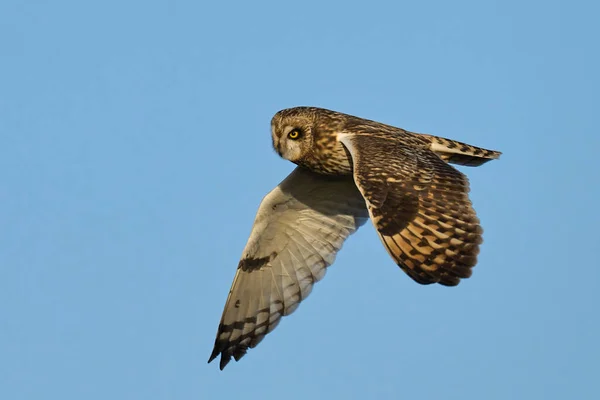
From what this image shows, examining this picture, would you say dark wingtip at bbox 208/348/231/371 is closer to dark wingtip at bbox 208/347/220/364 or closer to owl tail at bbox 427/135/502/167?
dark wingtip at bbox 208/347/220/364

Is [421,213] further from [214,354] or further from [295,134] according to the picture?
[214,354]

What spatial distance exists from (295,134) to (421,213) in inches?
76.7

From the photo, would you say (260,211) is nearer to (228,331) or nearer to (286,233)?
(286,233)

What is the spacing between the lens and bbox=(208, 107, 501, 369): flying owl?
28.9ft

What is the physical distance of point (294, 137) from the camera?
1052cm

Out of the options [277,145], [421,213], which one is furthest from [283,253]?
[421,213]

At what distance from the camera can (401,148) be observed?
982 cm

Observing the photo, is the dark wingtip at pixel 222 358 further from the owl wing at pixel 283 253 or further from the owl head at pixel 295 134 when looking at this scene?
the owl head at pixel 295 134

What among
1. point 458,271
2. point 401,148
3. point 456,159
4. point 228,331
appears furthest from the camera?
point 228,331

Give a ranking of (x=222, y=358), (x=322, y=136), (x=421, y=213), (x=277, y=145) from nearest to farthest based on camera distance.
A: (x=421, y=213), (x=322, y=136), (x=277, y=145), (x=222, y=358)

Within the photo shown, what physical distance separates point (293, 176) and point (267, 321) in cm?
146

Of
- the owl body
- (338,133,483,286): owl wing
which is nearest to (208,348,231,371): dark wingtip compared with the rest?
the owl body

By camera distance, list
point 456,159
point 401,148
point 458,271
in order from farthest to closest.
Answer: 1. point 456,159
2. point 401,148
3. point 458,271

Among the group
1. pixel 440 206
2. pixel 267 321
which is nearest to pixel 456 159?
pixel 440 206
